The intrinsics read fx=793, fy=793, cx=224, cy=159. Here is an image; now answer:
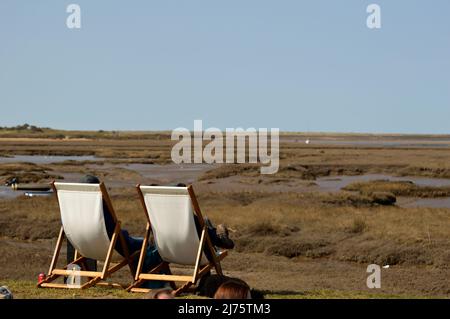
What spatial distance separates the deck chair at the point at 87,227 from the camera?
348 inches


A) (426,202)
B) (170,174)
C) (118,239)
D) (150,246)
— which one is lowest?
(170,174)

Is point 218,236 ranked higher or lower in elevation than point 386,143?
higher

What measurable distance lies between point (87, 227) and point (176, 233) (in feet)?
3.50

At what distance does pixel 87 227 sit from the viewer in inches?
355

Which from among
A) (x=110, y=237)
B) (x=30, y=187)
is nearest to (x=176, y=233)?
(x=110, y=237)

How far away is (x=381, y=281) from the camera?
43.0ft

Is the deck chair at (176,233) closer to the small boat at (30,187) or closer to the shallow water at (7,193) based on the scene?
the shallow water at (7,193)

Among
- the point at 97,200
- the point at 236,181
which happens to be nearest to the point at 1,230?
the point at 97,200

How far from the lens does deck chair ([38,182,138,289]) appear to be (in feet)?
29.0

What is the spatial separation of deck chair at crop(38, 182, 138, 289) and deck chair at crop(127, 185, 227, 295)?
0.37 m

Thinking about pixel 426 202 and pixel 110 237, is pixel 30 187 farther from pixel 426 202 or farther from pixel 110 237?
pixel 110 237

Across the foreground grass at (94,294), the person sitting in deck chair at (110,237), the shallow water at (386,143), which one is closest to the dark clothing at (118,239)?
the person sitting in deck chair at (110,237)
